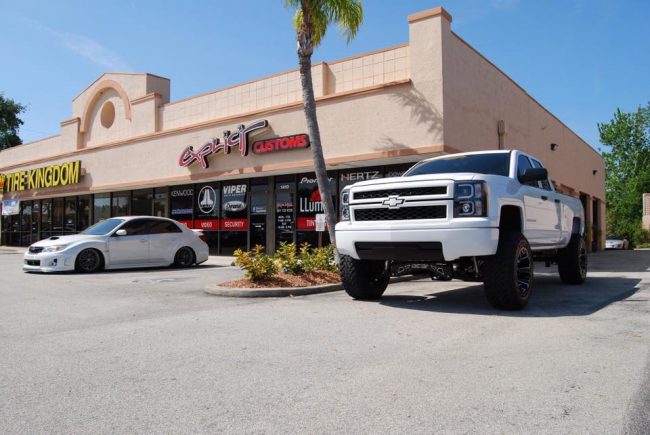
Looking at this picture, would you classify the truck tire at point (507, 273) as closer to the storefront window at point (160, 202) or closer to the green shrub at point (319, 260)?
the green shrub at point (319, 260)

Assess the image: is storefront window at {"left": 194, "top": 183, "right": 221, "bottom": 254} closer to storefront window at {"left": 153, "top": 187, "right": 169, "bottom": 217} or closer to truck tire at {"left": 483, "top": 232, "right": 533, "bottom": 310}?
storefront window at {"left": 153, "top": 187, "right": 169, "bottom": 217}

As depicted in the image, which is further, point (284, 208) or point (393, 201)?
point (284, 208)

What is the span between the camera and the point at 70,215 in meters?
28.5

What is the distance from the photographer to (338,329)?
5906mm

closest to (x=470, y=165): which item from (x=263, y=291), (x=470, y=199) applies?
(x=470, y=199)

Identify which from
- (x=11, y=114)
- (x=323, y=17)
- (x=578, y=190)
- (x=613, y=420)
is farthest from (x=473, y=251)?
(x=11, y=114)

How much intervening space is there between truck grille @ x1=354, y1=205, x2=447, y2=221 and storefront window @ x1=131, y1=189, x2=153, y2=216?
18.5 meters

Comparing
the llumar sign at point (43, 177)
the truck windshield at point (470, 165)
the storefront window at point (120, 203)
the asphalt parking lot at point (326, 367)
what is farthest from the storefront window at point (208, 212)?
the truck windshield at point (470, 165)

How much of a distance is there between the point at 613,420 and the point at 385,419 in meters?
1.38

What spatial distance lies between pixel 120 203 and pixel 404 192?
70.8 feet

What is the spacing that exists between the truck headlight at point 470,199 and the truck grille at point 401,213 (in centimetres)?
19

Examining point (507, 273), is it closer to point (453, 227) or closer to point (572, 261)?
point (453, 227)

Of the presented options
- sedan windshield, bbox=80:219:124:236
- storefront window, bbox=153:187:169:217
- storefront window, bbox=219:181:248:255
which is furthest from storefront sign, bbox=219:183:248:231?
sedan windshield, bbox=80:219:124:236

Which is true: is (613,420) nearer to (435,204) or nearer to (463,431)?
(463,431)
